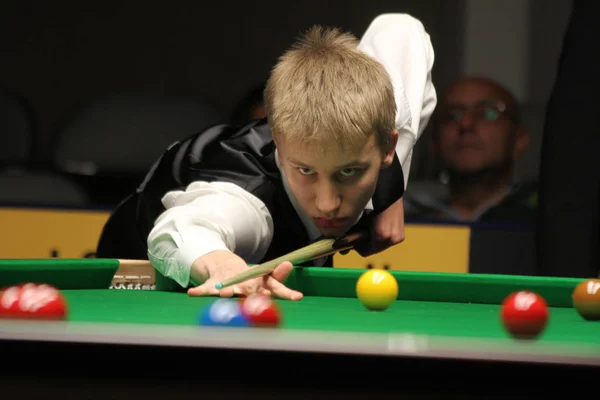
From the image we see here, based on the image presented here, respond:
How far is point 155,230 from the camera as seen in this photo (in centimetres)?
247

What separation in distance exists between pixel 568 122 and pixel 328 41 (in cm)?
118

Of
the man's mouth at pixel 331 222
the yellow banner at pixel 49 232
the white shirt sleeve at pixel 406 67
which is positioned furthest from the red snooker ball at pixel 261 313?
the yellow banner at pixel 49 232

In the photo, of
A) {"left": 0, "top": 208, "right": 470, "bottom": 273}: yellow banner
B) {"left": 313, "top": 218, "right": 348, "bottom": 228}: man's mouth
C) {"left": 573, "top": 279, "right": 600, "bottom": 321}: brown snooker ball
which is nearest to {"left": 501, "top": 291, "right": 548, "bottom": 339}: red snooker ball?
{"left": 573, "top": 279, "right": 600, "bottom": 321}: brown snooker ball

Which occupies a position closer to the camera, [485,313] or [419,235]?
[485,313]

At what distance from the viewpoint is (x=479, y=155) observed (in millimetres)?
5316

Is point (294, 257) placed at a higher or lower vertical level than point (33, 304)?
lower

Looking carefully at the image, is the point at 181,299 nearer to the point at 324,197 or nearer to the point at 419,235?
the point at 324,197

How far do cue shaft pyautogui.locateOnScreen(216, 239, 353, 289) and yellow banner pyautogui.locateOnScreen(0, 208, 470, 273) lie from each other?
1.70 m

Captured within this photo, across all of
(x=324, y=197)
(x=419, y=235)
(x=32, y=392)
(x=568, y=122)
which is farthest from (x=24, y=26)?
(x=32, y=392)

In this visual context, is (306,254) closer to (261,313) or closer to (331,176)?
(331,176)

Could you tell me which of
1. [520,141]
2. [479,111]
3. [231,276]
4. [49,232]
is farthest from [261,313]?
[520,141]

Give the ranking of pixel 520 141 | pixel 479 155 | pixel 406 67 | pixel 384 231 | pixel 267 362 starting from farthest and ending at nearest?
1. pixel 520 141
2. pixel 479 155
3. pixel 406 67
4. pixel 384 231
5. pixel 267 362

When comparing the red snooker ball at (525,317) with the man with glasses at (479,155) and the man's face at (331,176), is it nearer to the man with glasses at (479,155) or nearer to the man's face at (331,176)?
the man's face at (331,176)

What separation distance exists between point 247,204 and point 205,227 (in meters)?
0.24
